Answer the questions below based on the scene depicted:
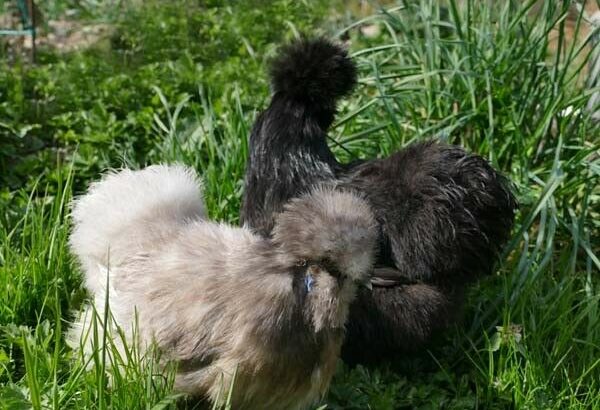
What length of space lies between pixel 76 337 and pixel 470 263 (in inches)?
63.2

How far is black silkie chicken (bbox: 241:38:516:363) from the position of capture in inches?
136

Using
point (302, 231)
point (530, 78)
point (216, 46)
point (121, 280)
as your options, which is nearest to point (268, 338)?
point (302, 231)

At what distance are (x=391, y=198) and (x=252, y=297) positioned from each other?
0.92 metres

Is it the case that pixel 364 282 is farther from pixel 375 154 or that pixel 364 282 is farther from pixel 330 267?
pixel 375 154

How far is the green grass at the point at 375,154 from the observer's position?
3.52 m

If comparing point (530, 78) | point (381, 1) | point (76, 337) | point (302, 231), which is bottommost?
point (76, 337)

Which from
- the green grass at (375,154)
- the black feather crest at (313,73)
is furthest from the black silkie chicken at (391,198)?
the green grass at (375,154)

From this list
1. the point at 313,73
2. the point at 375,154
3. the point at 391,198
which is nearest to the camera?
the point at 391,198

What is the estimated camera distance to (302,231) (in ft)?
9.26

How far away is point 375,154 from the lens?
4727 millimetres

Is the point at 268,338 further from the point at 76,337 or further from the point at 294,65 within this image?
the point at 294,65

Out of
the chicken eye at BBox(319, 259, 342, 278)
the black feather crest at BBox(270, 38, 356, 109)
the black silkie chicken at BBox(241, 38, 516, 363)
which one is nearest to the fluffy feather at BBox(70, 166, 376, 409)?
the chicken eye at BBox(319, 259, 342, 278)

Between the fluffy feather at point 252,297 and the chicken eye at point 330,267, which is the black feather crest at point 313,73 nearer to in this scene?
the fluffy feather at point 252,297

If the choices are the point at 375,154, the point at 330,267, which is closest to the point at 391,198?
the point at 330,267
